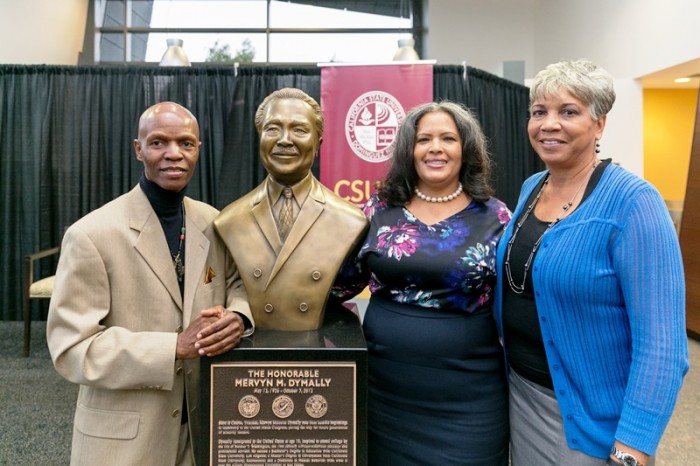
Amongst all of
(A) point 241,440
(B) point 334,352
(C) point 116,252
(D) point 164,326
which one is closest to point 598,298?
(B) point 334,352

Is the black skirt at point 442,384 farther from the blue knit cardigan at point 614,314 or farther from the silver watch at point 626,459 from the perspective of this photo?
the silver watch at point 626,459

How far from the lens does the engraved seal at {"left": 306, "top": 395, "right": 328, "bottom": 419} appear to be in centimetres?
135

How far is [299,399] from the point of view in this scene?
1344 millimetres

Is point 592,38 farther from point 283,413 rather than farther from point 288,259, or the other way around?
point 283,413

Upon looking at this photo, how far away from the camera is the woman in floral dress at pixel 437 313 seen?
5.15ft

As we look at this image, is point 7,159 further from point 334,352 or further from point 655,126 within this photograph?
point 655,126

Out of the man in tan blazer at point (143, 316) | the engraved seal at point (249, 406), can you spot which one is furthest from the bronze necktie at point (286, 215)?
the engraved seal at point (249, 406)

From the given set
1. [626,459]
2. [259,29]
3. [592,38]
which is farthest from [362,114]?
[259,29]

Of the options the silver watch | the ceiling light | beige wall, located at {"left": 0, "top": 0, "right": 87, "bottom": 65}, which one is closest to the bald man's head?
the silver watch

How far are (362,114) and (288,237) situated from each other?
11.0ft

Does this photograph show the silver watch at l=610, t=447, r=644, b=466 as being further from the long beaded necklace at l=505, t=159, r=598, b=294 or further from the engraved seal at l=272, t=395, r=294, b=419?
the engraved seal at l=272, t=395, r=294, b=419

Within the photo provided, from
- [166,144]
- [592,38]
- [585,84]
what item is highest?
[592,38]

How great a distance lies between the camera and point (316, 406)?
4.42ft

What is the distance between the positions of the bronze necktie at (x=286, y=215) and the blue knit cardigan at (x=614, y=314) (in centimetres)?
79
